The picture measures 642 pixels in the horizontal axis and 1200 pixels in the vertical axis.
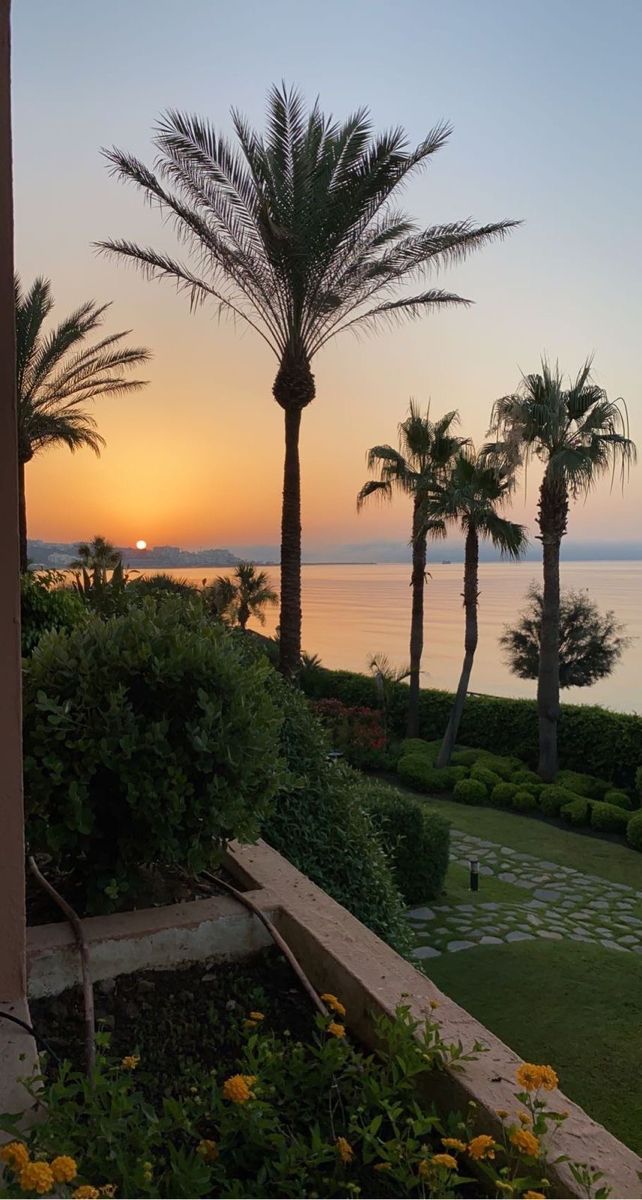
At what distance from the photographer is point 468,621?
1786cm

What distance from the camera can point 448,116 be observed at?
439 inches

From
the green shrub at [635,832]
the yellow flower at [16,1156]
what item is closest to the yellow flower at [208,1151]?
the yellow flower at [16,1156]

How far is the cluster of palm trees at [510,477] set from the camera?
1564 cm

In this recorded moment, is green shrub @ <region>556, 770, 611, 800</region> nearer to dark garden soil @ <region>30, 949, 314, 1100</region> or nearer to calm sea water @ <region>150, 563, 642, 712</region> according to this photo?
calm sea water @ <region>150, 563, 642, 712</region>

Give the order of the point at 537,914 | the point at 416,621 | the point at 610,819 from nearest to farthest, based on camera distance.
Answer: the point at 537,914
the point at 610,819
the point at 416,621

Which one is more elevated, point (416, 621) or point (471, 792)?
point (416, 621)

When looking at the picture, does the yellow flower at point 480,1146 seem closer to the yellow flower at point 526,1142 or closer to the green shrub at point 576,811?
the yellow flower at point 526,1142

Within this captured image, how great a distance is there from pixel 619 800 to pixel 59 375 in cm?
1420

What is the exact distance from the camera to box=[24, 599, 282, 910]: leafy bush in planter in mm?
2342

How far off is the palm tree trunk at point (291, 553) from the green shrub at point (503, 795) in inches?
165

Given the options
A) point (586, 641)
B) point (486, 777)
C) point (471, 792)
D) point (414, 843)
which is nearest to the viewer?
point (414, 843)

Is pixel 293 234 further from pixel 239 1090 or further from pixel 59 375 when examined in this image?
pixel 239 1090

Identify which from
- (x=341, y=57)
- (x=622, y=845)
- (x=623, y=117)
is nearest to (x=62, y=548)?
(x=622, y=845)

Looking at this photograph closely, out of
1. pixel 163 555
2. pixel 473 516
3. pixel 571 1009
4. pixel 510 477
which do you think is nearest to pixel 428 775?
pixel 473 516
